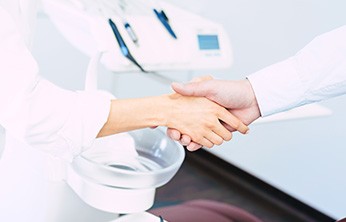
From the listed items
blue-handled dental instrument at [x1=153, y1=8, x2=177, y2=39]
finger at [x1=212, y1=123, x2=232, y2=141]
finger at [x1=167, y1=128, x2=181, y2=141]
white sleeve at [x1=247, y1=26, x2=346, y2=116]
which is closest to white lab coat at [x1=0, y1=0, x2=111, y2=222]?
finger at [x1=167, y1=128, x2=181, y2=141]

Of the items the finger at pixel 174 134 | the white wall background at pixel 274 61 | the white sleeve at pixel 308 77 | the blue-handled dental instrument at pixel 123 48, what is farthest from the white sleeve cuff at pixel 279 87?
the white wall background at pixel 274 61

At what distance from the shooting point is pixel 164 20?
194 centimetres

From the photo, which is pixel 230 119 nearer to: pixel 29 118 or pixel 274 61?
pixel 29 118

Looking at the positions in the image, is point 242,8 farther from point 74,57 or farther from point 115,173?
point 115,173

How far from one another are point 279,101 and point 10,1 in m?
0.71

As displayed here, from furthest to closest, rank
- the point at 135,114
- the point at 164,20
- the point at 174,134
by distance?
the point at 164,20, the point at 174,134, the point at 135,114

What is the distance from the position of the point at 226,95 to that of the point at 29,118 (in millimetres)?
588

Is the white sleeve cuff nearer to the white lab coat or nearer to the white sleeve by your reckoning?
the white sleeve

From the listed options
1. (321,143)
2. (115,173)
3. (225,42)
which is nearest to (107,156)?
(115,173)

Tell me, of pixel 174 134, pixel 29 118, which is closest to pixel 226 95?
pixel 174 134

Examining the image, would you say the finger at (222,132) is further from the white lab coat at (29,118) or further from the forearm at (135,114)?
the white lab coat at (29,118)

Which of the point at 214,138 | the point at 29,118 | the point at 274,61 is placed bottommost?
the point at 274,61

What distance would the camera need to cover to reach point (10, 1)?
99cm

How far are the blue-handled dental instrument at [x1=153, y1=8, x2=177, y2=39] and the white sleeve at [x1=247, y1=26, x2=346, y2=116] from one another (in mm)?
598
